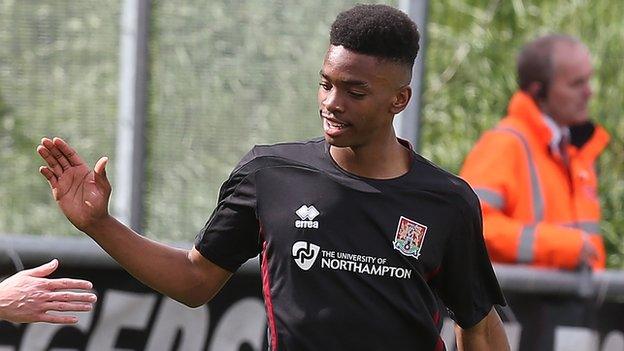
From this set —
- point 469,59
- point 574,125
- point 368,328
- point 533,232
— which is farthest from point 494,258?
point 469,59

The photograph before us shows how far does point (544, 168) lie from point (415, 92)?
0.73 meters

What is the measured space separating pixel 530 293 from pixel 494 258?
267mm

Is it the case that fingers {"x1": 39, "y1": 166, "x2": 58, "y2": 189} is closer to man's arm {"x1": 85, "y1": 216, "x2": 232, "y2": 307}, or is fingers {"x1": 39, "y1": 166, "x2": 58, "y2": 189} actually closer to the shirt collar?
man's arm {"x1": 85, "y1": 216, "x2": 232, "y2": 307}

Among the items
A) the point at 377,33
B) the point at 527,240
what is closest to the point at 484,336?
the point at 377,33

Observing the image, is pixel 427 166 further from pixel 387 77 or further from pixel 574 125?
pixel 574 125

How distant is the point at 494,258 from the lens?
20.3 feet

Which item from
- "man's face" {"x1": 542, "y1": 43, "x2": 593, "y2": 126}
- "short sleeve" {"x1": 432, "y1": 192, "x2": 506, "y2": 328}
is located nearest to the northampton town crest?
"short sleeve" {"x1": 432, "y1": 192, "x2": 506, "y2": 328}

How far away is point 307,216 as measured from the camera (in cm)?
386

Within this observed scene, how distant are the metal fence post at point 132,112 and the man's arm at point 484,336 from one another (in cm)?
225

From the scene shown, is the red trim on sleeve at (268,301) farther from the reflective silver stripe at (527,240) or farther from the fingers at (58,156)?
the reflective silver stripe at (527,240)

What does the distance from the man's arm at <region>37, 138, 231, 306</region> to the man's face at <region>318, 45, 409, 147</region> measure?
60 centimetres

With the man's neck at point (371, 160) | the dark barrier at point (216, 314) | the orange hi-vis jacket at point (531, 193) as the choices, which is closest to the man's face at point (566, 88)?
the orange hi-vis jacket at point (531, 193)

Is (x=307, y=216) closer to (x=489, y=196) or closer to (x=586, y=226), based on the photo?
(x=489, y=196)

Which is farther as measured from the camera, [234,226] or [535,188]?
[535,188]
